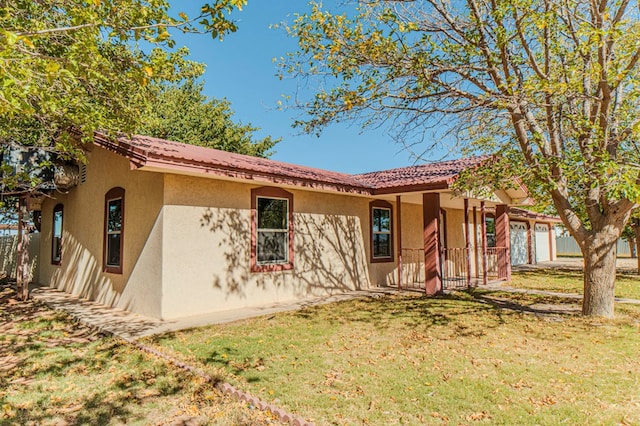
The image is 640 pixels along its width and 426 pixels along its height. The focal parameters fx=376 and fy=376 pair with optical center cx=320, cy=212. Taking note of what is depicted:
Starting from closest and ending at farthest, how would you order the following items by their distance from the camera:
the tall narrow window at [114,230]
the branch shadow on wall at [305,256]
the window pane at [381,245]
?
the branch shadow on wall at [305,256]
the tall narrow window at [114,230]
the window pane at [381,245]

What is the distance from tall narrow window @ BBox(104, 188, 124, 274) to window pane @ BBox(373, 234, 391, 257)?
6.89 m

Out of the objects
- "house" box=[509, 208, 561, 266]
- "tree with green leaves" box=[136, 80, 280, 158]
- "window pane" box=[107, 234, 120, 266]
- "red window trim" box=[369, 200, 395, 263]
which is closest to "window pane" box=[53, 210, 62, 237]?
"window pane" box=[107, 234, 120, 266]

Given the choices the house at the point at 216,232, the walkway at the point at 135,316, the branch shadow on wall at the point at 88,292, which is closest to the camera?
the walkway at the point at 135,316

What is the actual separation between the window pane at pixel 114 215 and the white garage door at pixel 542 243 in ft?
78.3

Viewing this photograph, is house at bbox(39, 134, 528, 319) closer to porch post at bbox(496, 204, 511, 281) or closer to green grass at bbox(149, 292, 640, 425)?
porch post at bbox(496, 204, 511, 281)

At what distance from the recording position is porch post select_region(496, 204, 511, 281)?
12.6 meters

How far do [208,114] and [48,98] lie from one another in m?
19.6

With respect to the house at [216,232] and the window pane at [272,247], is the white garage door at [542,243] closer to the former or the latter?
the house at [216,232]

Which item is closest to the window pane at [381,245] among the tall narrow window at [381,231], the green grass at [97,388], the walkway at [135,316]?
the tall narrow window at [381,231]

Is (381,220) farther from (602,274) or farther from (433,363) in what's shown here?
(433,363)

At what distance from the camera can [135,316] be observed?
292 inches

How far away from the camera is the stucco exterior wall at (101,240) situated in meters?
7.34

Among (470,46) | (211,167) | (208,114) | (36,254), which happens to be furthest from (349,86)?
(208,114)

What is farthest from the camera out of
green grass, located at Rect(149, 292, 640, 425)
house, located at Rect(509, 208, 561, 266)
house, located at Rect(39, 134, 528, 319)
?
house, located at Rect(509, 208, 561, 266)
